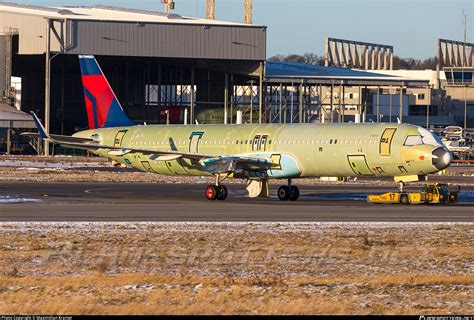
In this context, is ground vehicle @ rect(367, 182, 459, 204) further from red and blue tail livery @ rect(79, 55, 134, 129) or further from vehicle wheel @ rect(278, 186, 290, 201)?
red and blue tail livery @ rect(79, 55, 134, 129)

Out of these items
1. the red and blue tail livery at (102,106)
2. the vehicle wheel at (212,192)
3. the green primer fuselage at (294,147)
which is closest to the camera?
the green primer fuselage at (294,147)

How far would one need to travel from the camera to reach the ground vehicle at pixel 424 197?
50.3 m

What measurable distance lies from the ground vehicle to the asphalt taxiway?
2.30 ft

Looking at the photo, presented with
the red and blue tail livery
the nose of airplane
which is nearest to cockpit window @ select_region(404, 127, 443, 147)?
the nose of airplane

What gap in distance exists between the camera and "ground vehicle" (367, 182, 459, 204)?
50344mm

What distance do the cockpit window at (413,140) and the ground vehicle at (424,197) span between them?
12.0 feet

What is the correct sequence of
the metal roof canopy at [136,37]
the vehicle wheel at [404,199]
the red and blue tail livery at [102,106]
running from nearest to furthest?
the vehicle wheel at [404,199], the red and blue tail livery at [102,106], the metal roof canopy at [136,37]

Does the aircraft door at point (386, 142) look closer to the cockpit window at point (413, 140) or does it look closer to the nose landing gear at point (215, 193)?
the cockpit window at point (413, 140)

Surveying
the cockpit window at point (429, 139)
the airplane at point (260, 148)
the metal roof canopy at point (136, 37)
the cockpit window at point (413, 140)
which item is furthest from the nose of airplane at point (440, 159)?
the metal roof canopy at point (136, 37)

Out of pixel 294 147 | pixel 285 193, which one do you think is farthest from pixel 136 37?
pixel 294 147

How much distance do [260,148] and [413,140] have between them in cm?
864

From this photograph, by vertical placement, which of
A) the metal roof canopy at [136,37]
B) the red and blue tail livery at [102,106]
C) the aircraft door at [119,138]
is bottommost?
the aircraft door at [119,138]

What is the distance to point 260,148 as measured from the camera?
173 feet

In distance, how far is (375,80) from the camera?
128 m
